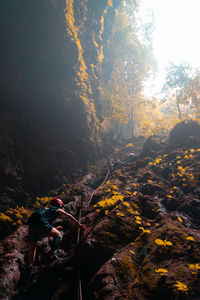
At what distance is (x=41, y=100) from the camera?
18172 mm

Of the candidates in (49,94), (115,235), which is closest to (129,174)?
(115,235)

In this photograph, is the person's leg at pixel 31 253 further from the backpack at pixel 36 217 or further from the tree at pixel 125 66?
the tree at pixel 125 66

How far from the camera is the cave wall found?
13.9 metres

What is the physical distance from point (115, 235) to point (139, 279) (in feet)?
5.79

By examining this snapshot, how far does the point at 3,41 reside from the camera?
14695 millimetres

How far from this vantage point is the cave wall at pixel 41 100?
546 inches

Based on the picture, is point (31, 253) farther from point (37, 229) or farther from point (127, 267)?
point (127, 267)

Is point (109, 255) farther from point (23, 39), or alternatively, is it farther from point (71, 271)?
point (23, 39)

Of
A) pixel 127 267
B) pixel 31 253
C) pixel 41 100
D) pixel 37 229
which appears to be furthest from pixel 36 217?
pixel 41 100

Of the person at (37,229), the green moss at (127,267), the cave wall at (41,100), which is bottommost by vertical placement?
the green moss at (127,267)

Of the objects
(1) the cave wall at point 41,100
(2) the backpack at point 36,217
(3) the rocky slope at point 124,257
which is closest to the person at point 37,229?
(2) the backpack at point 36,217

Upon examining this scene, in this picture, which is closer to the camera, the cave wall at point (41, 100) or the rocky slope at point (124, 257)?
the rocky slope at point (124, 257)

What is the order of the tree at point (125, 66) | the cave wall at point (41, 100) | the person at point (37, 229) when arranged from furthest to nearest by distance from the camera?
1. the tree at point (125, 66)
2. the cave wall at point (41, 100)
3. the person at point (37, 229)

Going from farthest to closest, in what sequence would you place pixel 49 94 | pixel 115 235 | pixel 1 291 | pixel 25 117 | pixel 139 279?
pixel 49 94 < pixel 25 117 < pixel 115 235 < pixel 1 291 < pixel 139 279
